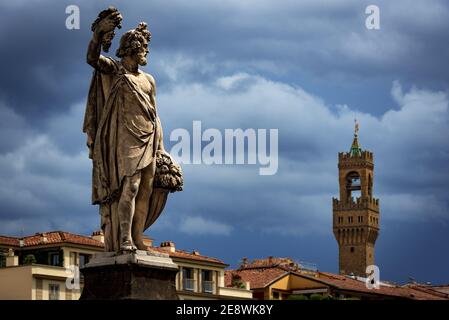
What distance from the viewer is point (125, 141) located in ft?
46.1

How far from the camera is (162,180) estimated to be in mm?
14336

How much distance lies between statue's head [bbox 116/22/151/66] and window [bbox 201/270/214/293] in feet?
259

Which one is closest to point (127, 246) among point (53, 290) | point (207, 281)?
point (53, 290)

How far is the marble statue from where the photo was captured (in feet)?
46.1

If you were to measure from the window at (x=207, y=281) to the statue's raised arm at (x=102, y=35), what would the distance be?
78994mm

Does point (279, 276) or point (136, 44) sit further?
point (279, 276)

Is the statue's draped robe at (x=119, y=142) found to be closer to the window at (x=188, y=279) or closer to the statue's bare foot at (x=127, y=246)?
the statue's bare foot at (x=127, y=246)

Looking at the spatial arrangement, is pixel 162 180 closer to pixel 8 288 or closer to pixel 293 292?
pixel 8 288

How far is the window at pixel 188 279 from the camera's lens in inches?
3590

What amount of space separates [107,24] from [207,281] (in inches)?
3172

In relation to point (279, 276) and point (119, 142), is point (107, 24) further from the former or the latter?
point (279, 276)

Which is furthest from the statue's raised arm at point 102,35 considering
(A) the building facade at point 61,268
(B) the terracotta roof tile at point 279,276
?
(B) the terracotta roof tile at point 279,276
